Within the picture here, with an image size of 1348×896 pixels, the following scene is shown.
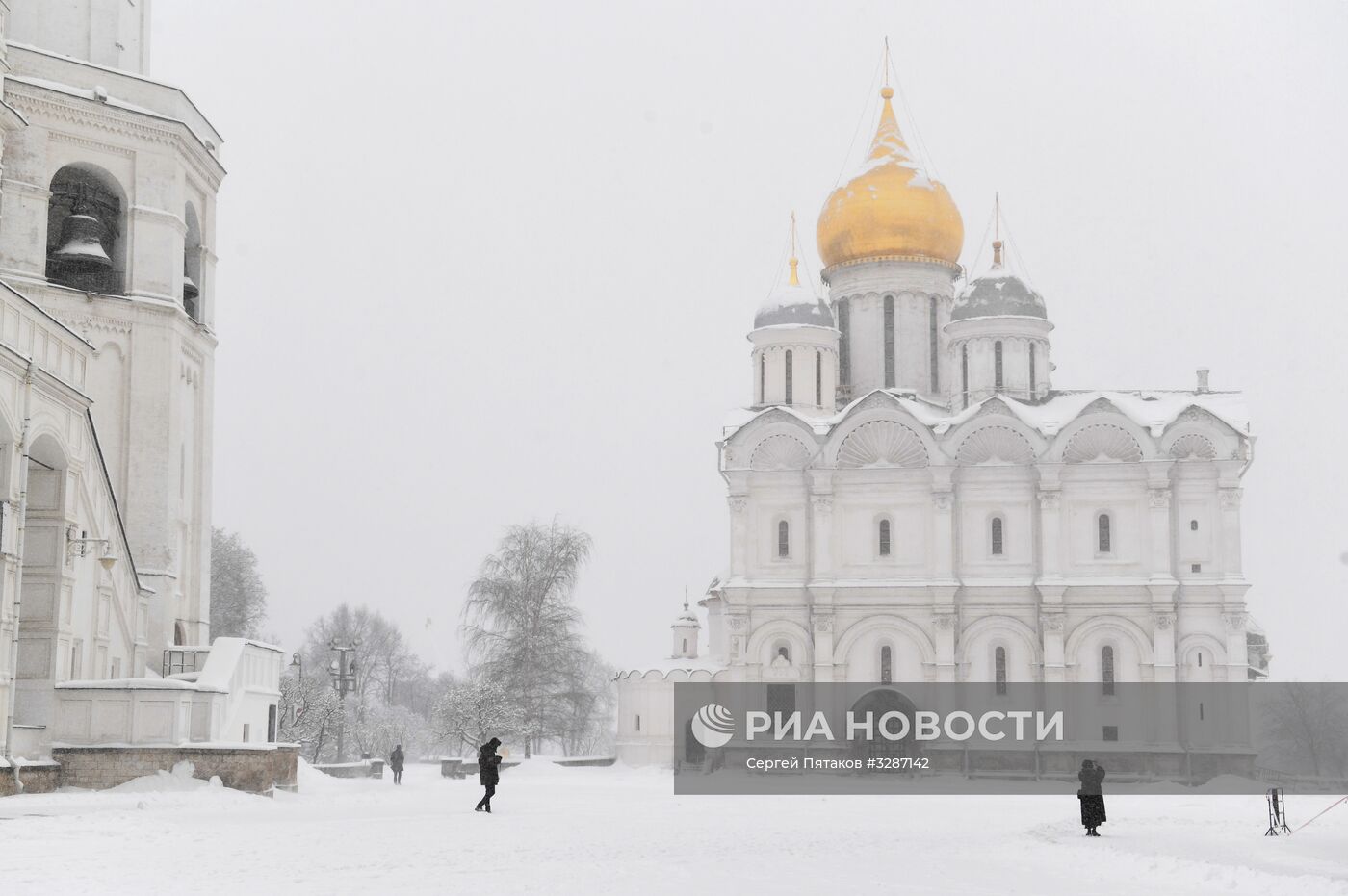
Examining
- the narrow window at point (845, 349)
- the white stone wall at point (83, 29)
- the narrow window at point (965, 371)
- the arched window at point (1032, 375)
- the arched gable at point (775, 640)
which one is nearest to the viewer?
the white stone wall at point (83, 29)

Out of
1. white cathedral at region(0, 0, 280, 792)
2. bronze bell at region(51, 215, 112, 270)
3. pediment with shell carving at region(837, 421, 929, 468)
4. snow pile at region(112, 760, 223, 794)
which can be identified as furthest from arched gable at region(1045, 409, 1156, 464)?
snow pile at region(112, 760, 223, 794)

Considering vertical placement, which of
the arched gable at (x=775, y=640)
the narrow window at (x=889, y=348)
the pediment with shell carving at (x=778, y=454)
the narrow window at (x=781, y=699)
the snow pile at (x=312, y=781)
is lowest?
the snow pile at (x=312, y=781)

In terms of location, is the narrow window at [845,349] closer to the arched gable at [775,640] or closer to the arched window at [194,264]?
the arched gable at [775,640]

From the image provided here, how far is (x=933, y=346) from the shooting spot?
172 feet

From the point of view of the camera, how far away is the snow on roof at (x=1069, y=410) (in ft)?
149

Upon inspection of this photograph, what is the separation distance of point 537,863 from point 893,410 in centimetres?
3385

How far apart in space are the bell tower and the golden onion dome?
28.2 metres

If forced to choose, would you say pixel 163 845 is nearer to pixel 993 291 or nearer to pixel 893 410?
pixel 893 410

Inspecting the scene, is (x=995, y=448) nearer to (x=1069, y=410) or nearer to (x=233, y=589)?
(x=1069, y=410)

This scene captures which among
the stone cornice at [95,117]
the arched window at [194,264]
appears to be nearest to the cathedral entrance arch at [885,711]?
the arched window at [194,264]

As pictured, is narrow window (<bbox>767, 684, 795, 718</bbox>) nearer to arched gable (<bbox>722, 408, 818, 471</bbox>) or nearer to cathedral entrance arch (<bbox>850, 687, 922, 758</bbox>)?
cathedral entrance arch (<bbox>850, 687, 922, 758</bbox>)

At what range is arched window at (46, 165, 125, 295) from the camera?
25.9 metres

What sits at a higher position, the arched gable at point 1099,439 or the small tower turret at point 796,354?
the small tower turret at point 796,354

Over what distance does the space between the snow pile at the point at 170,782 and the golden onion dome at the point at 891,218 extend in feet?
113
